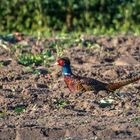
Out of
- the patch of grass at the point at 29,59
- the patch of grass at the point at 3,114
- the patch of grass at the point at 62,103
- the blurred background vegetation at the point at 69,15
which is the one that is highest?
the patch of grass at the point at 3,114

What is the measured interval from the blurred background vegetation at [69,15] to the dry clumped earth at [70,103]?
5.39 meters

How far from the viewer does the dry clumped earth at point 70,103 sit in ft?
24.4

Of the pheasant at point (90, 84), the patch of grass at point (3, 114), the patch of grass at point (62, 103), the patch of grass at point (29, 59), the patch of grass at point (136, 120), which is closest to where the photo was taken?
the patch of grass at point (136, 120)

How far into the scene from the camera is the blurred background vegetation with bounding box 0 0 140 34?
17781 millimetres

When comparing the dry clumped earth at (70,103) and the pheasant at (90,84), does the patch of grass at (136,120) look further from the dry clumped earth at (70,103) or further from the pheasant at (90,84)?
the pheasant at (90,84)

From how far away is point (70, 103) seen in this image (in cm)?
885

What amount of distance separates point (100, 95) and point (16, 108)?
1.18 meters

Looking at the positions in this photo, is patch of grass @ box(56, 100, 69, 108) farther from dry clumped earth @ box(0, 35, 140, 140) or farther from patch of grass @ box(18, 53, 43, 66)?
patch of grass @ box(18, 53, 43, 66)

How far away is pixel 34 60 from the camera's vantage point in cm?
1140

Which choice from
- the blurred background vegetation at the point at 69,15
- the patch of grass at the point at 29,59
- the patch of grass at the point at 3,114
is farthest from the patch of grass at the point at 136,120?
the blurred background vegetation at the point at 69,15

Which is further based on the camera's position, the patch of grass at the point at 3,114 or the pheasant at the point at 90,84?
the pheasant at the point at 90,84

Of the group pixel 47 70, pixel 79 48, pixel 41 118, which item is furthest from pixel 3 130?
pixel 79 48

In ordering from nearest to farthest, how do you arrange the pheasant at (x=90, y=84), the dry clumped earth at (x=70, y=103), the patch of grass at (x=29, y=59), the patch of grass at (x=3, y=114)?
1. the dry clumped earth at (x=70, y=103)
2. the patch of grass at (x=3, y=114)
3. the pheasant at (x=90, y=84)
4. the patch of grass at (x=29, y=59)

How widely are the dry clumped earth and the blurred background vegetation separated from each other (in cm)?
539
